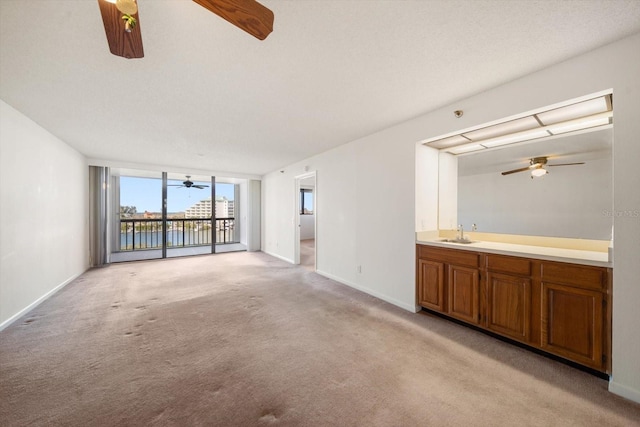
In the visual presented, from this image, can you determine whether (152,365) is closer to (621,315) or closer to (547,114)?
(621,315)

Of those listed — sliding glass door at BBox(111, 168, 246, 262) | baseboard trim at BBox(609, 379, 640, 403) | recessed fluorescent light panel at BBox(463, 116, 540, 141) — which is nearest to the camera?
baseboard trim at BBox(609, 379, 640, 403)

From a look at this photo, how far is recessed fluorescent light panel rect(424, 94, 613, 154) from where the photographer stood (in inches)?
78.8

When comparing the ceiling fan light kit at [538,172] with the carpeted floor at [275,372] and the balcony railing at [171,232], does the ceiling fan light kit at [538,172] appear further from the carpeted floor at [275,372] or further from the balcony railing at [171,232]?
the balcony railing at [171,232]

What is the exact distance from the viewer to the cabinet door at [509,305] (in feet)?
6.84

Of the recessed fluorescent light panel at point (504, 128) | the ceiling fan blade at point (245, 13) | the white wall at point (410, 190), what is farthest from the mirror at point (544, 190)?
the ceiling fan blade at point (245, 13)

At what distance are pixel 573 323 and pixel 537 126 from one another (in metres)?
1.80

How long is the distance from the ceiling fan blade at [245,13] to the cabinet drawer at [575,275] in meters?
→ 2.65

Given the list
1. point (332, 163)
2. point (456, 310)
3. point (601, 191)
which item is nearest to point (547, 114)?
point (601, 191)

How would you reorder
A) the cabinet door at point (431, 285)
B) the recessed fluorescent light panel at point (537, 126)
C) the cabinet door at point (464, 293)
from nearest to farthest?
the recessed fluorescent light panel at point (537, 126)
the cabinet door at point (464, 293)
the cabinet door at point (431, 285)

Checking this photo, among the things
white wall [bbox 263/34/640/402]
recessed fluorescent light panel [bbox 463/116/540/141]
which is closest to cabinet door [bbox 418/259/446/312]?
white wall [bbox 263/34/640/402]

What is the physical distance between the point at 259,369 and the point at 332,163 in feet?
11.0

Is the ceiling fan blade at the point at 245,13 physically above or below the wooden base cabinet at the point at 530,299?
above

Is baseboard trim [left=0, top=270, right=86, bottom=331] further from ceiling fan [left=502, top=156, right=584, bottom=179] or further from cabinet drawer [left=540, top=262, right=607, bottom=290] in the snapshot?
ceiling fan [left=502, top=156, right=584, bottom=179]

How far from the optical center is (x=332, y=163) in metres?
4.36
